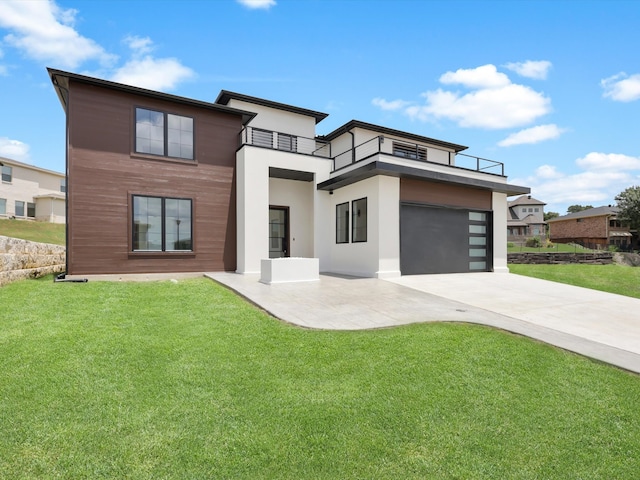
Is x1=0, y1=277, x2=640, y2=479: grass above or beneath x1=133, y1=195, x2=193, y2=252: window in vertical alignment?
beneath

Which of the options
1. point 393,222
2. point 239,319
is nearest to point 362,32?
point 393,222

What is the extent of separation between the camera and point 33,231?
2355 cm

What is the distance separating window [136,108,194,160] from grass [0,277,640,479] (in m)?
8.05

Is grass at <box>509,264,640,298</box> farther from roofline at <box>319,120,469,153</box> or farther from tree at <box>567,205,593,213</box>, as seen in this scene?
tree at <box>567,205,593,213</box>

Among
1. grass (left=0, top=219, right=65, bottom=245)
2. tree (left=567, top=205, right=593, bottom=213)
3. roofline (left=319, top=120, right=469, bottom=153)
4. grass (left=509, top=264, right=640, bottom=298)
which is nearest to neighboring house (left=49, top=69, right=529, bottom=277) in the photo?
grass (left=509, top=264, right=640, bottom=298)

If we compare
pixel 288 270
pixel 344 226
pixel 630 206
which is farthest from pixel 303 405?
pixel 630 206

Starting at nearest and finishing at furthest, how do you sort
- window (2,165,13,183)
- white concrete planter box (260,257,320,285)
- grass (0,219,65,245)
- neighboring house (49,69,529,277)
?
white concrete planter box (260,257,320,285) < neighboring house (49,69,529,277) < grass (0,219,65,245) < window (2,165,13,183)

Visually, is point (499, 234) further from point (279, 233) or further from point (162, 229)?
point (162, 229)

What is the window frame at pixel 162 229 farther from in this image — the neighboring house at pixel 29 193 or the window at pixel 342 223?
the neighboring house at pixel 29 193

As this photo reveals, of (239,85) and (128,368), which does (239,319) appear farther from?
(239,85)

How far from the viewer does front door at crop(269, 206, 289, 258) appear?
1489cm

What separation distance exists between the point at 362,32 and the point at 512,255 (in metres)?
18.4

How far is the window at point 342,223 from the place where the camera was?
13368 mm

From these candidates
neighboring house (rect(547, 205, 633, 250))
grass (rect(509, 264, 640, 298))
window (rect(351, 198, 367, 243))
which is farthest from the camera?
neighboring house (rect(547, 205, 633, 250))
